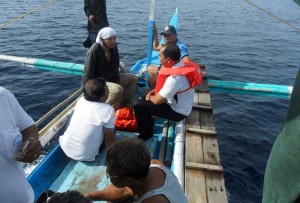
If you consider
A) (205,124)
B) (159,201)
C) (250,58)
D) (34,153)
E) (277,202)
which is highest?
(277,202)

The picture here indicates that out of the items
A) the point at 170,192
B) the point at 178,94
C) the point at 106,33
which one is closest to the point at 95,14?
the point at 106,33

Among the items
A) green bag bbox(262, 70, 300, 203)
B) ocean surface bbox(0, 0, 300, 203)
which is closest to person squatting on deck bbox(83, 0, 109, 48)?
ocean surface bbox(0, 0, 300, 203)

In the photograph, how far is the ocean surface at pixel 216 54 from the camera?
23.2 ft

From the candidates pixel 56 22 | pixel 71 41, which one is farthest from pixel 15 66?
pixel 56 22

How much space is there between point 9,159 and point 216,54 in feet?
42.9

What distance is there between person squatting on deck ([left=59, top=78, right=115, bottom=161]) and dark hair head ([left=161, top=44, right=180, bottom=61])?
113 centimetres

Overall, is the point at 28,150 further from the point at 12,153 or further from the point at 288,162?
the point at 288,162

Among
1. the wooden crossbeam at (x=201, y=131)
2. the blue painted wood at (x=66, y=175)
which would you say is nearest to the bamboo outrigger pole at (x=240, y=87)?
the wooden crossbeam at (x=201, y=131)

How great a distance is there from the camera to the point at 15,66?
10742mm

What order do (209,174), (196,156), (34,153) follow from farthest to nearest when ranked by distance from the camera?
(196,156), (209,174), (34,153)

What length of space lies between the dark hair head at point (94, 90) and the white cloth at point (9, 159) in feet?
5.76

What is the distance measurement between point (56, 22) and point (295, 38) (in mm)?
14952

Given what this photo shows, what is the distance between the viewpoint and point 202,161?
3852 mm

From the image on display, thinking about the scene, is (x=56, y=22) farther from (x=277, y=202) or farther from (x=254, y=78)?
(x=277, y=202)
